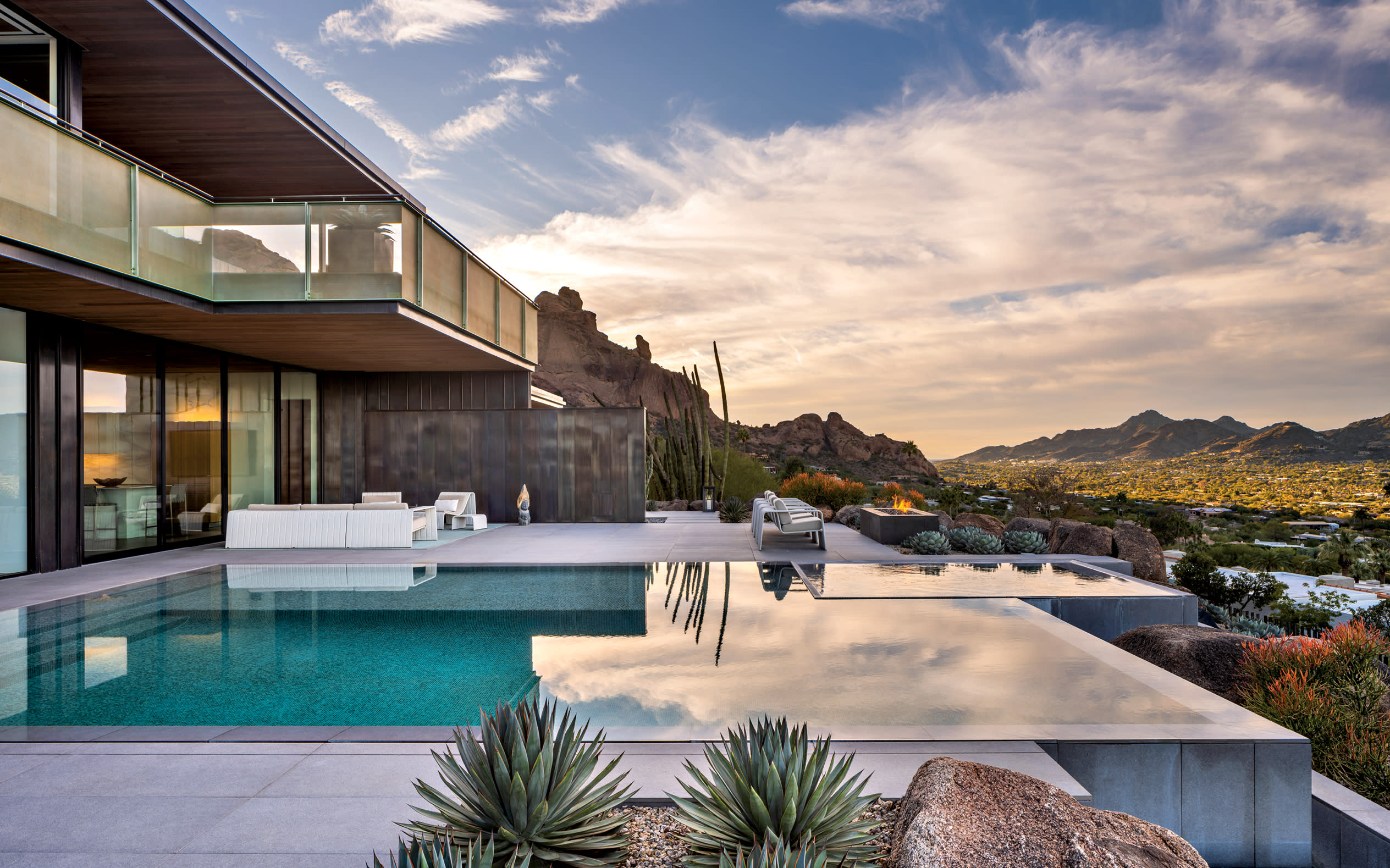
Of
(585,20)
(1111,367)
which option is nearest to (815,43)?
(585,20)

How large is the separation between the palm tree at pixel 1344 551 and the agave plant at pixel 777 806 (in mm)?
23148

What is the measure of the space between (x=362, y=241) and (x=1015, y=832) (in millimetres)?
9352

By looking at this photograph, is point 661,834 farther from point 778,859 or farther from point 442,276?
point 442,276

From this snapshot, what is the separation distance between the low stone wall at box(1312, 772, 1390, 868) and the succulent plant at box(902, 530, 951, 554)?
6.40m

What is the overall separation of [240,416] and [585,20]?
10469mm

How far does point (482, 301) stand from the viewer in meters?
11.7

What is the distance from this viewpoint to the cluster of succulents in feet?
30.5

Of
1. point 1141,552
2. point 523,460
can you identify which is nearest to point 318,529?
point 523,460

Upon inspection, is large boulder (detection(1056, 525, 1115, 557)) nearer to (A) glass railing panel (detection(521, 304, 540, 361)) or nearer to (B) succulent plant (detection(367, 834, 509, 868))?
(B) succulent plant (detection(367, 834, 509, 868))

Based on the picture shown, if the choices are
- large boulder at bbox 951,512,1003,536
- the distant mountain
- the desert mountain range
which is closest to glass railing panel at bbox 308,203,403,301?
large boulder at bbox 951,512,1003,536

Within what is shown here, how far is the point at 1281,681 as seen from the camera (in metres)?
4.20

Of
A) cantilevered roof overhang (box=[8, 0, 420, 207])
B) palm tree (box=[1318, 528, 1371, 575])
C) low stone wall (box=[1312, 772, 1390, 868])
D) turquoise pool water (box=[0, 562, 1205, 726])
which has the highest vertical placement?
cantilevered roof overhang (box=[8, 0, 420, 207])

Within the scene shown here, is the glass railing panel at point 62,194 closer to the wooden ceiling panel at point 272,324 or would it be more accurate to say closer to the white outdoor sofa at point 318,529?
the wooden ceiling panel at point 272,324

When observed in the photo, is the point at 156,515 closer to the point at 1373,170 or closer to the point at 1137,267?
the point at 1137,267
